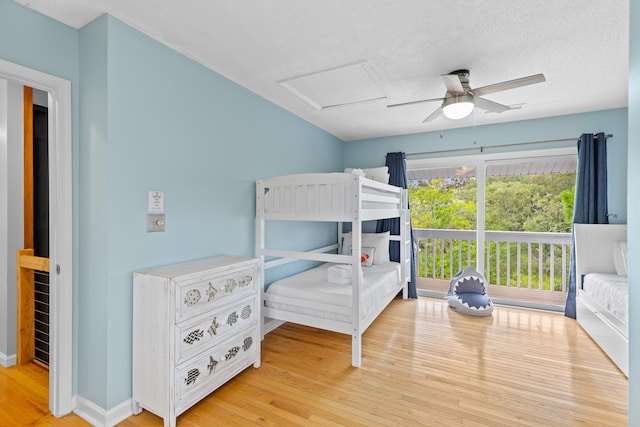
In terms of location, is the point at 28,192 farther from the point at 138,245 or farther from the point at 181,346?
the point at 181,346

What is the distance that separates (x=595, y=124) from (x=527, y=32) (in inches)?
91.8

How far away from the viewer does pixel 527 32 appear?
190cm

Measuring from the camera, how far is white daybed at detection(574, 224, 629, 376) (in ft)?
7.79

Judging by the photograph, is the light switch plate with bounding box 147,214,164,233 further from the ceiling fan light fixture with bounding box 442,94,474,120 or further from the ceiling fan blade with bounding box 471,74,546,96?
the ceiling fan blade with bounding box 471,74,546,96

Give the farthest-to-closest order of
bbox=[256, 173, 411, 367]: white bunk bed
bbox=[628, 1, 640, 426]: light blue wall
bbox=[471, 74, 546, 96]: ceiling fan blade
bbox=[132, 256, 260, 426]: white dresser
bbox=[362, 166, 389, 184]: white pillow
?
bbox=[362, 166, 389, 184]: white pillow
bbox=[256, 173, 411, 367]: white bunk bed
bbox=[471, 74, 546, 96]: ceiling fan blade
bbox=[132, 256, 260, 426]: white dresser
bbox=[628, 1, 640, 426]: light blue wall

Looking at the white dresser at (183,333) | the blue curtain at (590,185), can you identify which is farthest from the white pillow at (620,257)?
the white dresser at (183,333)

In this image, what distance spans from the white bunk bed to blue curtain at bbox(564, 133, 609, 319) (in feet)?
7.49

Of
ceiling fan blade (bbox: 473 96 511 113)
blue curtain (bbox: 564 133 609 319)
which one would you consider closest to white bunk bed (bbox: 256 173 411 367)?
ceiling fan blade (bbox: 473 96 511 113)

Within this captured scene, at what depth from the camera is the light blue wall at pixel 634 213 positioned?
0.96 m

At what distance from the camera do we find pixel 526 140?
3.69 meters

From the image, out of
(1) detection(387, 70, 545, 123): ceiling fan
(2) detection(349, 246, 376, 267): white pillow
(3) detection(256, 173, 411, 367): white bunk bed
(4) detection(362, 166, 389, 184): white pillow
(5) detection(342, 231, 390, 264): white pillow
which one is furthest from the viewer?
(4) detection(362, 166, 389, 184): white pillow

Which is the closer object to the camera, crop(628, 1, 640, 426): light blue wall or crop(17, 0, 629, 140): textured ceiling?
crop(628, 1, 640, 426): light blue wall

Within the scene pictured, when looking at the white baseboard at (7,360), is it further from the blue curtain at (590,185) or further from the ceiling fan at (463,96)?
the blue curtain at (590,185)

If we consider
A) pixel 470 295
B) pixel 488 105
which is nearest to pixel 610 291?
pixel 470 295
